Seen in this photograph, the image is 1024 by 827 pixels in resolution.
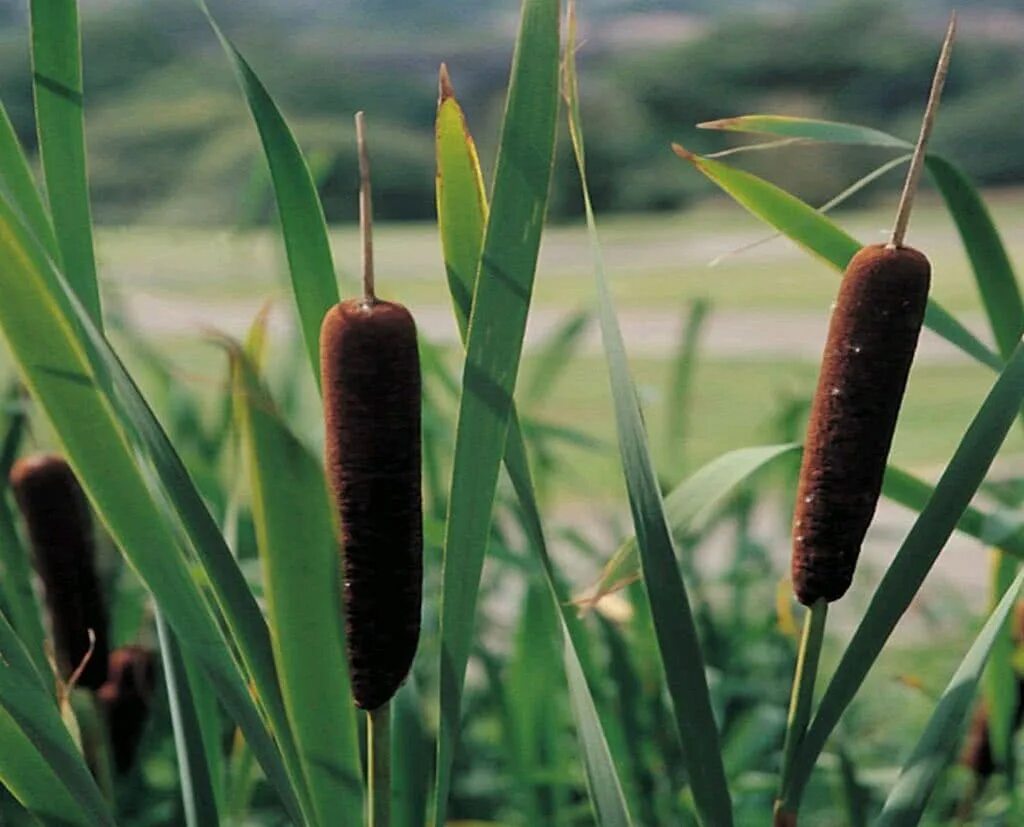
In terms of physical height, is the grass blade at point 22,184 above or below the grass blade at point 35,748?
above

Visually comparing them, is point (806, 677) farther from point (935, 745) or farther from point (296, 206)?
point (296, 206)

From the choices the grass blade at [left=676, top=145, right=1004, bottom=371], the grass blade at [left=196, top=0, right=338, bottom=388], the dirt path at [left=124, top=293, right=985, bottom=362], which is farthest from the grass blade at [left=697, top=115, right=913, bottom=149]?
the dirt path at [left=124, top=293, right=985, bottom=362]

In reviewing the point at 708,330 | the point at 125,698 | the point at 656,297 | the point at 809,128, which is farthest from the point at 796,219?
the point at 656,297

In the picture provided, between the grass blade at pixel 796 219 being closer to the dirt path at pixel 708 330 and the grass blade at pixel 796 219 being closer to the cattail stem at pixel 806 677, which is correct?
the cattail stem at pixel 806 677

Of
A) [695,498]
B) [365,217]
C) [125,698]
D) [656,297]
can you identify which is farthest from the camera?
[656,297]

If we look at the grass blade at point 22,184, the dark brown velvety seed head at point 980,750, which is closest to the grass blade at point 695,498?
the grass blade at point 22,184

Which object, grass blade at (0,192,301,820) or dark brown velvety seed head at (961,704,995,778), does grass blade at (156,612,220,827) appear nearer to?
grass blade at (0,192,301,820)
